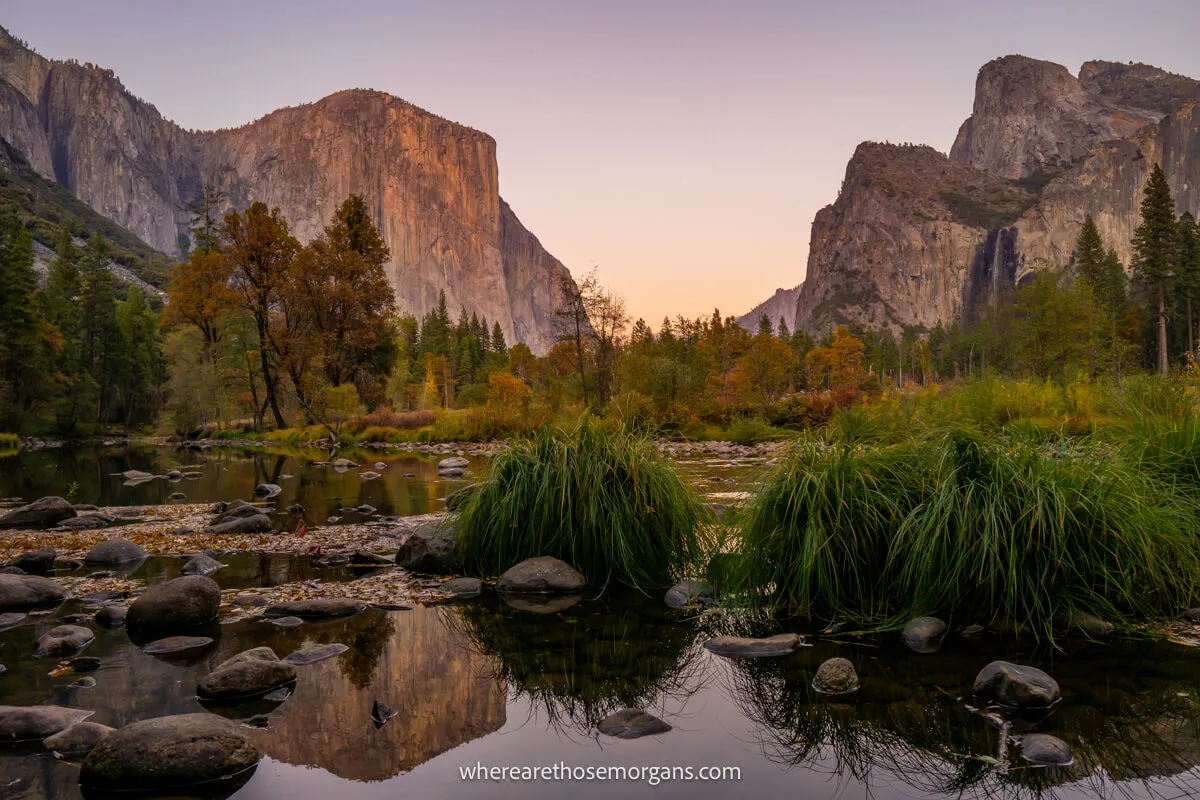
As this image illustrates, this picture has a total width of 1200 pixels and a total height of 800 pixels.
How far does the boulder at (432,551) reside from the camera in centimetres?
785

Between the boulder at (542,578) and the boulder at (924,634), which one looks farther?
the boulder at (542,578)

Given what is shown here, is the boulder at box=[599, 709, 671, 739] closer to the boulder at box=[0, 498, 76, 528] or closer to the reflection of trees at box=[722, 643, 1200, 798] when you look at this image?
the reflection of trees at box=[722, 643, 1200, 798]

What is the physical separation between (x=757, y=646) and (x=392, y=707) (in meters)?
2.52

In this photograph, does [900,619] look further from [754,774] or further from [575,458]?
[575,458]

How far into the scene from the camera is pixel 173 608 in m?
6.02

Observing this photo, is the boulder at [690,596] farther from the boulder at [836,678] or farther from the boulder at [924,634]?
the boulder at [836,678]

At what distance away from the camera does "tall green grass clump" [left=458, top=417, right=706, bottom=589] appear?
22.8ft

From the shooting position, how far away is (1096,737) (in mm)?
3631

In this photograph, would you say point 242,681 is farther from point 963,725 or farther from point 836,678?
point 963,725

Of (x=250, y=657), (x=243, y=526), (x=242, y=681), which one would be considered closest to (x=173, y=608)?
(x=250, y=657)

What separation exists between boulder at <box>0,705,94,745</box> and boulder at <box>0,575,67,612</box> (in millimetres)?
3308

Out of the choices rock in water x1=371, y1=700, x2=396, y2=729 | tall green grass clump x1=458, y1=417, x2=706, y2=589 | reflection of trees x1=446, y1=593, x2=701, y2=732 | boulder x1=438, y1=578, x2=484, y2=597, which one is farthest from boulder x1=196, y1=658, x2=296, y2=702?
tall green grass clump x1=458, y1=417, x2=706, y2=589

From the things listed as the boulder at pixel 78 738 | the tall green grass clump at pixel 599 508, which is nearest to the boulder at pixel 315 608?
the tall green grass clump at pixel 599 508

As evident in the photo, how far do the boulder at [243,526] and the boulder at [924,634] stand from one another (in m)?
9.33
